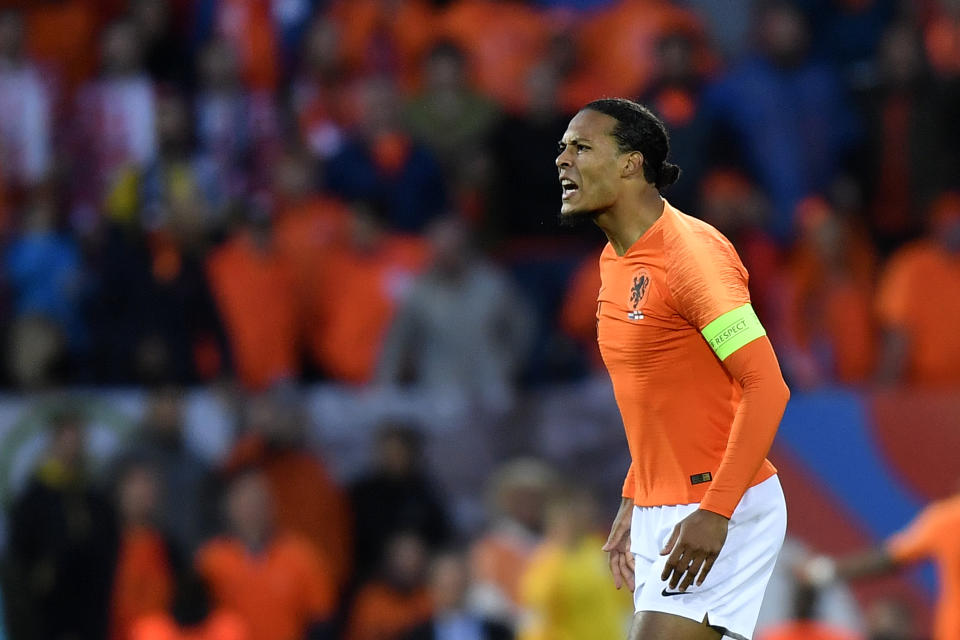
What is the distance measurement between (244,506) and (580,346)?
6.87ft

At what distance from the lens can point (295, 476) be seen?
9.38 m

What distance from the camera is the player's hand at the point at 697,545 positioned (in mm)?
3791

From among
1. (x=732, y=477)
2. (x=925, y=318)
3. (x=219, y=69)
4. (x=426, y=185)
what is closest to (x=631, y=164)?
(x=732, y=477)

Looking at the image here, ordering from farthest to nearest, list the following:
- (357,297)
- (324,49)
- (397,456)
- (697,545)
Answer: (324,49), (357,297), (397,456), (697,545)

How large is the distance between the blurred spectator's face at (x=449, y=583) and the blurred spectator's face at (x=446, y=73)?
A: 3.13 meters

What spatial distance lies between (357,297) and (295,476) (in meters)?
1.09

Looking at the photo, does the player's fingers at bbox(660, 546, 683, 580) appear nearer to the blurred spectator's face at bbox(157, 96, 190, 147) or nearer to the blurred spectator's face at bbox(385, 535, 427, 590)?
the blurred spectator's face at bbox(385, 535, 427, 590)

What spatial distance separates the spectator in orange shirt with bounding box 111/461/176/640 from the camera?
885cm

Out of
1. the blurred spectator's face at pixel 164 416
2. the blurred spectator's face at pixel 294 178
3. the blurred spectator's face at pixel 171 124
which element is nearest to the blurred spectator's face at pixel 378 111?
the blurred spectator's face at pixel 294 178

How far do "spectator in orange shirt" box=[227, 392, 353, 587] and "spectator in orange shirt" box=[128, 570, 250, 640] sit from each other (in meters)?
0.73

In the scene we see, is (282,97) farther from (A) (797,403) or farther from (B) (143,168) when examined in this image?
(A) (797,403)

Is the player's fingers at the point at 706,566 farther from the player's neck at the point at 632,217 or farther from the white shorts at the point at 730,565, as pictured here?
the player's neck at the point at 632,217

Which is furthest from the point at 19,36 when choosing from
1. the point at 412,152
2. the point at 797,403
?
the point at 797,403

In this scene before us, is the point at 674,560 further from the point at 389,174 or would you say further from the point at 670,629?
the point at 389,174
